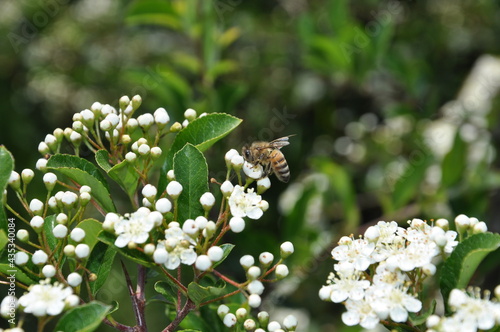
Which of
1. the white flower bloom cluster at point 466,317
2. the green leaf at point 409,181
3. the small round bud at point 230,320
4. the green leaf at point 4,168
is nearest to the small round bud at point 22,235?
the green leaf at point 4,168

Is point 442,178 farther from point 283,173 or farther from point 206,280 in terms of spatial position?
point 206,280

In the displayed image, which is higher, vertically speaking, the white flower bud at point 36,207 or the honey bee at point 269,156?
the white flower bud at point 36,207

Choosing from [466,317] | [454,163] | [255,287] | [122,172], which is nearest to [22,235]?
[122,172]

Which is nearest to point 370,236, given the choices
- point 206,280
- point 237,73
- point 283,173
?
point 206,280

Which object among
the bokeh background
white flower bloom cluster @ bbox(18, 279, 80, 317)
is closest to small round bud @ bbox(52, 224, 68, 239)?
white flower bloom cluster @ bbox(18, 279, 80, 317)

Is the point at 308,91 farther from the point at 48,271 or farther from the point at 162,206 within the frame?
the point at 48,271

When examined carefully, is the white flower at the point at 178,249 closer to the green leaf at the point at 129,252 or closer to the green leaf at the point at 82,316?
the green leaf at the point at 129,252

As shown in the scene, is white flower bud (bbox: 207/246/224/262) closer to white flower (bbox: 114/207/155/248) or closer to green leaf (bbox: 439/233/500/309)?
white flower (bbox: 114/207/155/248)
